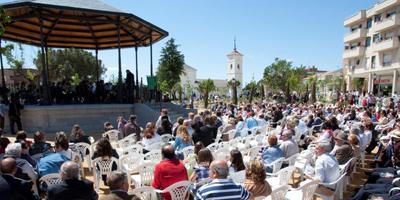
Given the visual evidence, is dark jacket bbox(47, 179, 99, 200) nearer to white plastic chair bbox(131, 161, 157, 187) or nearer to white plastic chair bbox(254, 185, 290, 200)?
white plastic chair bbox(131, 161, 157, 187)

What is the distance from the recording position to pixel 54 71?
130 feet

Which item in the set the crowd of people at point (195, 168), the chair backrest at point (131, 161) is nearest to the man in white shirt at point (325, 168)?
the crowd of people at point (195, 168)

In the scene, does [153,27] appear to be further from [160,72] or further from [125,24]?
[160,72]

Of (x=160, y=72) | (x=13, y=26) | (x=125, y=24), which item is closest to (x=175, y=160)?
(x=125, y=24)

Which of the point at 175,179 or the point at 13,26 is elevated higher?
the point at 13,26

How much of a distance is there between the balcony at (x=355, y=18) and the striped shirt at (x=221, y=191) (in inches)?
1736

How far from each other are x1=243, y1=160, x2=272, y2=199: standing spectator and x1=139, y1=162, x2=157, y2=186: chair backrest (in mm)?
1767

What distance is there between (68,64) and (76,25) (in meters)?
28.1

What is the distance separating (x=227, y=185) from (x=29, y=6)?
10.8m

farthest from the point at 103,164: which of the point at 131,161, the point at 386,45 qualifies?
the point at 386,45

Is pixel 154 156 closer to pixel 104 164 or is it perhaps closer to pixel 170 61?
pixel 104 164

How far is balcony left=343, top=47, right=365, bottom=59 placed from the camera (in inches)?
1586

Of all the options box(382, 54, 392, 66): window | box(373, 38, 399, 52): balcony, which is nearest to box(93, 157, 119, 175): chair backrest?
box(373, 38, 399, 52): balcony

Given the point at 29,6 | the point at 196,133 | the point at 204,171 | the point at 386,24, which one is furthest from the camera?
the point at 386,24
